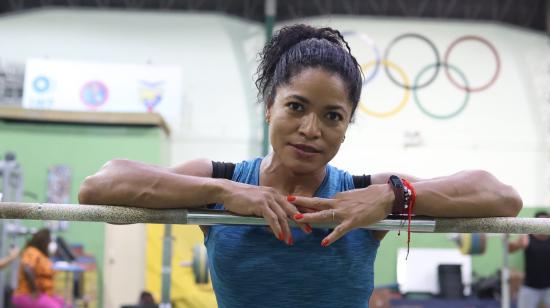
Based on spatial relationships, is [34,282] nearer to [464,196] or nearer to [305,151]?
[305,151]

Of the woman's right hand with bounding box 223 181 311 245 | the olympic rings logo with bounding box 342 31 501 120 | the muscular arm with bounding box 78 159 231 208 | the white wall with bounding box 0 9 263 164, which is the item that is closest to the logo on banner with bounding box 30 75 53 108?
the white wall with bounding box 0 9 263 164

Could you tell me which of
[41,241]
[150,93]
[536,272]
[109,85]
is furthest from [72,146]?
[536,272]

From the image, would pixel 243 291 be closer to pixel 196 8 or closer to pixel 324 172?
pixel 324 172

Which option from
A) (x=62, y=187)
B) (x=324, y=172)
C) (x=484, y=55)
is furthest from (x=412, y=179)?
(x=484, y=55)

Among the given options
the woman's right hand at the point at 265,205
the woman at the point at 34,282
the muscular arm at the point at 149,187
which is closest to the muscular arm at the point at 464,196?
the woman's right hand at the point at 265,205

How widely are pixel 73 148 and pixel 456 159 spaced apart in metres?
5.06

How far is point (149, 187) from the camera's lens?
1.41 metres

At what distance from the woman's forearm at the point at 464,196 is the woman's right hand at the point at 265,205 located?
0.28 metres

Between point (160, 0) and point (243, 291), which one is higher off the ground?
point (160, 0)

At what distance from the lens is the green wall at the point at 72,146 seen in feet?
24.4

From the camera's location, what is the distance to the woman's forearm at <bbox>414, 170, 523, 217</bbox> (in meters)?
1.44

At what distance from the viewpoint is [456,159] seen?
8.97 m

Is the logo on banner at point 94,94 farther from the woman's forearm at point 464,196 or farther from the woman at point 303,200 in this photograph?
the woman's forearm at point 464,196

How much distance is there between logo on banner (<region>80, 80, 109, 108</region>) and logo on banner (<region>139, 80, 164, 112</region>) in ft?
1.52
